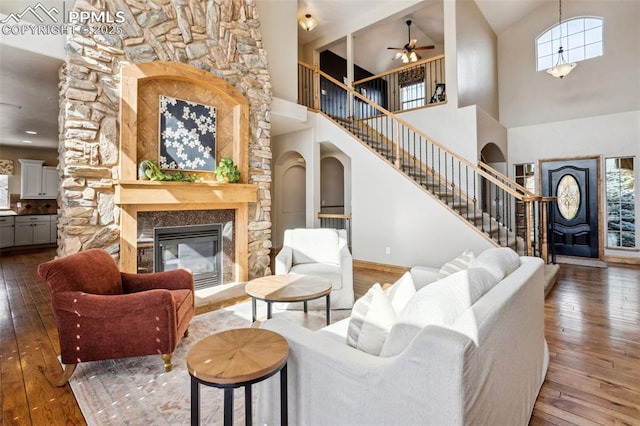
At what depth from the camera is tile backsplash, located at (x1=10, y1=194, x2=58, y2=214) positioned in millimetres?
7895

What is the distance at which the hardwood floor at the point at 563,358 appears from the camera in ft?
6.05

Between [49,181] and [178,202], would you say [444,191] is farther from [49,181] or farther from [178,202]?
[49,181]

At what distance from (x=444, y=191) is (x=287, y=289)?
4310 mm

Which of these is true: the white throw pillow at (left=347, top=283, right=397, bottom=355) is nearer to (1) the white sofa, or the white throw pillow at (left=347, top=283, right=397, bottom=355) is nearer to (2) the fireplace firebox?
(1) the white sofa

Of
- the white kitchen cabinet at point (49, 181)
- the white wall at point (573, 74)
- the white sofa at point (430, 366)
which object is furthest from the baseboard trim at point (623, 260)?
the white kitchen cabinet at point (49, 181)

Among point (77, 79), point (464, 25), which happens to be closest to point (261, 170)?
point (77, 79)

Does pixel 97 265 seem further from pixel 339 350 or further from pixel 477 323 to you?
pixel 477 323

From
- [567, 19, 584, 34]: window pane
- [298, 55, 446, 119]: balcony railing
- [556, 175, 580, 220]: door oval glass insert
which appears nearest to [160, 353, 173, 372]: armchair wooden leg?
[298, 55, 446, 119]: balcony railing

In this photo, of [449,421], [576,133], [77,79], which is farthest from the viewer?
[576,133]

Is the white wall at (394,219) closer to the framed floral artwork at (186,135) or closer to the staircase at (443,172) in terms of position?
the staircase at (443,172)

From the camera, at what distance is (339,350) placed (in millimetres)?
1261

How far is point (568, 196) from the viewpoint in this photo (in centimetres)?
668

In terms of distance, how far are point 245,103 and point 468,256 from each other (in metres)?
3.53

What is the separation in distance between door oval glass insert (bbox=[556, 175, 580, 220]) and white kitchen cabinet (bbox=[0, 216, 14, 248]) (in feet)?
40.4
